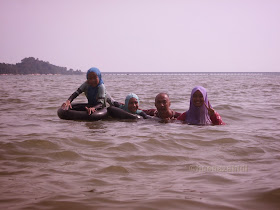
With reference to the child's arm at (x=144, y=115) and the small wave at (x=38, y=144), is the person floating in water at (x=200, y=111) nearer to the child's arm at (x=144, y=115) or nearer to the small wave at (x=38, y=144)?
the child's arm at (x=144, y=115)

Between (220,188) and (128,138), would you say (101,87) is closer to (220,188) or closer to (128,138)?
(128,138)

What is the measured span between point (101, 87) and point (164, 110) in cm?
227

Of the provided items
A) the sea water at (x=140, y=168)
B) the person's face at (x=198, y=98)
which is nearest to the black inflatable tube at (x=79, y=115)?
the sea water at (x=140, y=168)

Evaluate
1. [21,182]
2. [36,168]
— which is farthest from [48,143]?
[21,182]

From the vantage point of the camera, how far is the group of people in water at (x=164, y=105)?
308 inches

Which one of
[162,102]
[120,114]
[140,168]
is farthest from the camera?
[120,114]

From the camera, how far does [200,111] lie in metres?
7.89

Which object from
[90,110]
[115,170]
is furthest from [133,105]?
[115,170]

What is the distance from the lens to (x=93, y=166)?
165 inches

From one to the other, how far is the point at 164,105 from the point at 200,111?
105 cm

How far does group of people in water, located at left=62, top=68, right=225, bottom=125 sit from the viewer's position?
7.83 metres

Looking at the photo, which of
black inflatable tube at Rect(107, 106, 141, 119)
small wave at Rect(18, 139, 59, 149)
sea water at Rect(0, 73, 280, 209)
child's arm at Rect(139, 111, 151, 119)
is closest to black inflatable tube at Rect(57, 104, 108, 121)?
black inflatable tube at Rect(107, 106, 141, 119)

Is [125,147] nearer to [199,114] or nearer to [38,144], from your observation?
[38,144]

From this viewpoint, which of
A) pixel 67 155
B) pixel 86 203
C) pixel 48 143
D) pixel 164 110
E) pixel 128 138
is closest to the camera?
pixel 86 203
